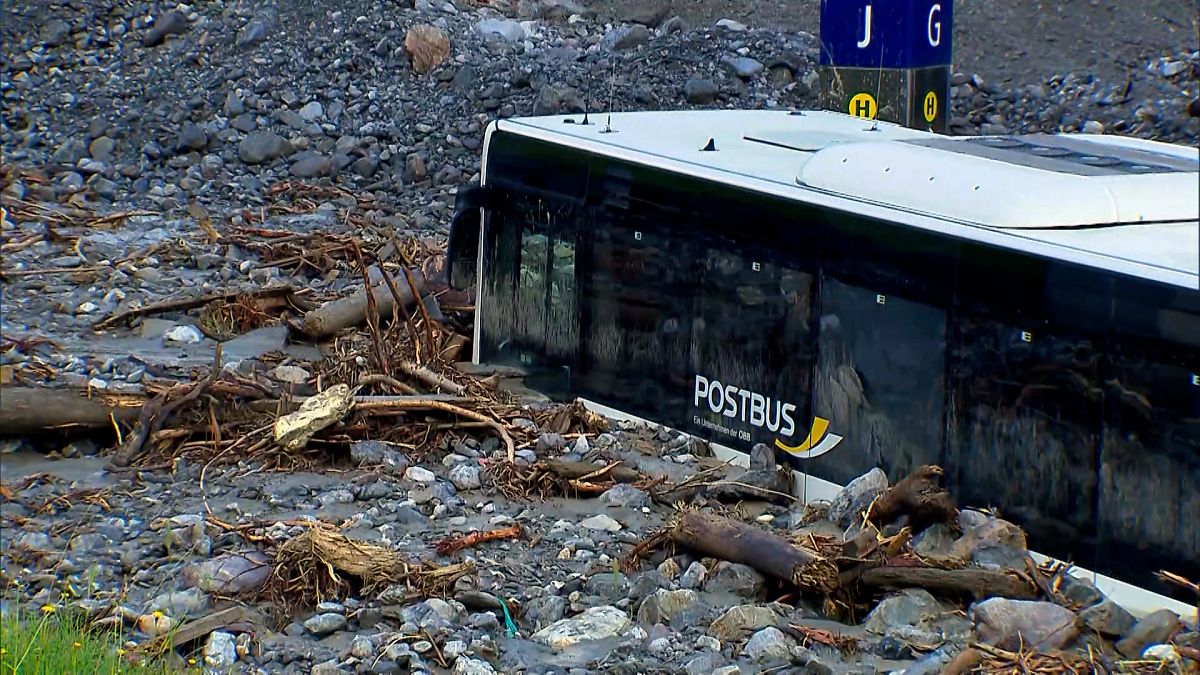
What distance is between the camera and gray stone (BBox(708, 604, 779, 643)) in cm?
708

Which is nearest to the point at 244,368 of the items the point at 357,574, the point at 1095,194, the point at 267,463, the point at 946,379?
the point at 267,463

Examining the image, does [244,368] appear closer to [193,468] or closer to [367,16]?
[193,468]

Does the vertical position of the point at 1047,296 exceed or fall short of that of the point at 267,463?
it exceeds it

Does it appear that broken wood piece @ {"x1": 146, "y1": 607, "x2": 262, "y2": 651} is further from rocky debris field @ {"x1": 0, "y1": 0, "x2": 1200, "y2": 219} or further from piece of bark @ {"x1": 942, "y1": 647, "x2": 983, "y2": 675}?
rocky debris field @ {"x1": 0, "y1": 0, "x2": 1200, "y2": 219}

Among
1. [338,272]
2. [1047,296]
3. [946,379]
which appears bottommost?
[338,272]

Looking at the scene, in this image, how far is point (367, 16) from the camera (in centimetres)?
2547

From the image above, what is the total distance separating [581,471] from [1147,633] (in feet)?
12.4

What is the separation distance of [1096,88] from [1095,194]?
19.8 metres

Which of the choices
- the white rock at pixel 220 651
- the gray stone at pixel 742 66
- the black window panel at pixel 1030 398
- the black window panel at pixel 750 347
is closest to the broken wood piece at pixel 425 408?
the black window panel at pixel 750 347

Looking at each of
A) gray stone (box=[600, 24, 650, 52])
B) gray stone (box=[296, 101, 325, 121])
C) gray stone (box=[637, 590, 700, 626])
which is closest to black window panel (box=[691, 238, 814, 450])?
gray stone (box=[637, 590, 700, 626])

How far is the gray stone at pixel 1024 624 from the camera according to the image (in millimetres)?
6570

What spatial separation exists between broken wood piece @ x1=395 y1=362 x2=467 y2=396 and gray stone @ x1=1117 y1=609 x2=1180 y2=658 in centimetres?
509

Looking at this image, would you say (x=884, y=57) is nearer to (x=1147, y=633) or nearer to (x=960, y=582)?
(x=960, y=582)

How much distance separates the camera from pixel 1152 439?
6953 mm
